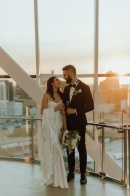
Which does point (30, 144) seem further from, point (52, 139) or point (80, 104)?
point (80, 104)

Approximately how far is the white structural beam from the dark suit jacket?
2.03 metres

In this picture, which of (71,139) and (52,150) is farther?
(52,150)

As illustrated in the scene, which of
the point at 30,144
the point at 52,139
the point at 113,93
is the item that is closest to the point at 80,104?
the point at 52,139

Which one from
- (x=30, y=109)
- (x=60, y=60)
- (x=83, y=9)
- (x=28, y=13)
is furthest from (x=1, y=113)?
(x=83, y=9)

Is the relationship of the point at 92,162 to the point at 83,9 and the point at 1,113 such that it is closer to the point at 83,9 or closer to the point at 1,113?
the point at 1,113

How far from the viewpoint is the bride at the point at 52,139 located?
13.1 ft

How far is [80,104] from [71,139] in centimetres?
47

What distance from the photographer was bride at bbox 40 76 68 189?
3988 millimetres

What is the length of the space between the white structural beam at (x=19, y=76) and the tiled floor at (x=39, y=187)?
1700 millimetres

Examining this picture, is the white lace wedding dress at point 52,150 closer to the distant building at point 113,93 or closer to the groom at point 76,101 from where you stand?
the groom at point 76,101

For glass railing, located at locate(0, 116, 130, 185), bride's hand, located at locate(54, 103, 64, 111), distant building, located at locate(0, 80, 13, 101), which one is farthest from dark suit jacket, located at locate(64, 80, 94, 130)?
distant building, located at locate(0, 80, 13, 101)

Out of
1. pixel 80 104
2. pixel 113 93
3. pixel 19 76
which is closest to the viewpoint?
pixel 80 104

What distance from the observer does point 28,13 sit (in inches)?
251

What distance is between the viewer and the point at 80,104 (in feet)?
13.1
